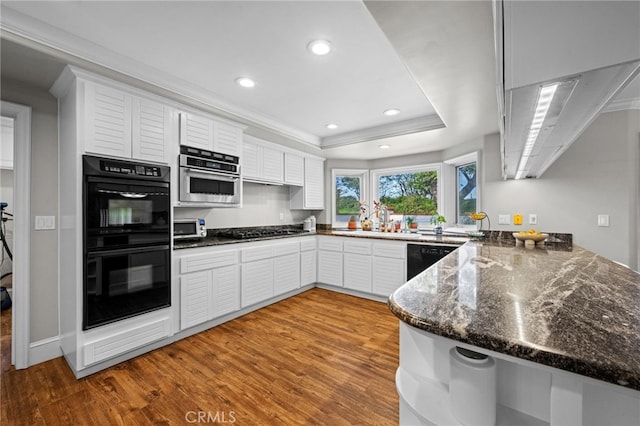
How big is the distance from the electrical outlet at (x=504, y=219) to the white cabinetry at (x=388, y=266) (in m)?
1.09

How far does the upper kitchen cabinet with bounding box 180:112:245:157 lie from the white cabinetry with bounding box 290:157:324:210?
4.76 ft

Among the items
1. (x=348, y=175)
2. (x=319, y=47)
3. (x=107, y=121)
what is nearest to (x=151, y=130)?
(x=107, y=121)

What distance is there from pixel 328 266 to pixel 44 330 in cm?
303

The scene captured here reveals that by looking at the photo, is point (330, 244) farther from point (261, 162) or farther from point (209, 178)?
point (209, 178)

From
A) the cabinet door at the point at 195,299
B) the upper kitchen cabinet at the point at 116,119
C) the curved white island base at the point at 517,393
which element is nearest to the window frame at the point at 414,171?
the cabinet door at the point at 195,299

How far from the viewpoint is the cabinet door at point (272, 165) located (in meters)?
3.70

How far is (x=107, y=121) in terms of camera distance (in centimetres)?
209

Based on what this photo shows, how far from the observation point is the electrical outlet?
10.1 feet

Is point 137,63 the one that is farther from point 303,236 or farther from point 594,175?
point 594,175

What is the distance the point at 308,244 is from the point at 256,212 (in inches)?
35.6

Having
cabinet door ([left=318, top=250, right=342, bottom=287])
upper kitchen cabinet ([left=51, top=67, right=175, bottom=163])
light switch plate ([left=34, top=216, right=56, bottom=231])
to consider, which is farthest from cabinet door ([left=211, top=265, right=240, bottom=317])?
cabinet door ([left=318, top=250, right=342, bottom=287])

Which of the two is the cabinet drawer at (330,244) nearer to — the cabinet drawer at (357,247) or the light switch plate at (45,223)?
the cabinet drawer at (357,247)

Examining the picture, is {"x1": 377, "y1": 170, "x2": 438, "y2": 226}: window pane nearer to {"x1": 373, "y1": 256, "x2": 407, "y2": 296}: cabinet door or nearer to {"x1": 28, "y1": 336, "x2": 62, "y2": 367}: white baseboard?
{"x1": 373, "y1": 256, "x2": 407, "y2": 296}: cabinet door

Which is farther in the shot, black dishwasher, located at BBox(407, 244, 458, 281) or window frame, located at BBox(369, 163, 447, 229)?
window frame, located at BBox(369, 163, 447, 229)
